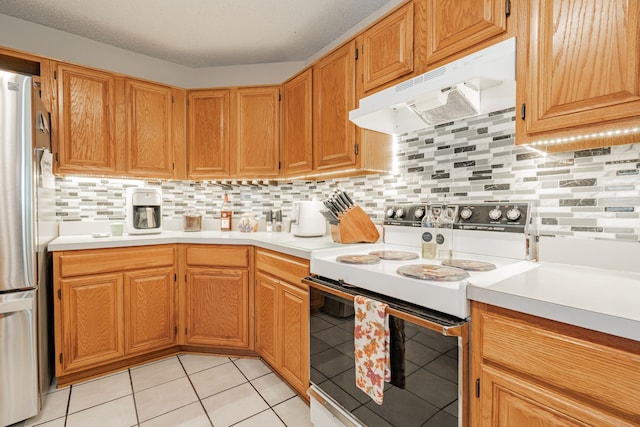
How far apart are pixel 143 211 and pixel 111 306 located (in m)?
0.72

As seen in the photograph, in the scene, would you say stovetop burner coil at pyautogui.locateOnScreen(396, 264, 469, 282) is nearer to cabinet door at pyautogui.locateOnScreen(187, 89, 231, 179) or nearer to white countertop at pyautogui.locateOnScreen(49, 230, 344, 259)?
Answer: white countertop at pyautogui.locateOnScreen(49, 230, 344, 259)

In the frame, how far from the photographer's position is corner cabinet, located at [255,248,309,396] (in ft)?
5.47

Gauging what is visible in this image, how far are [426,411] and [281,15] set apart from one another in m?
2.48

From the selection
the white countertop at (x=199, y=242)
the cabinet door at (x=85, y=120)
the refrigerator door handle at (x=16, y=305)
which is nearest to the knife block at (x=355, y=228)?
the white countertop at (x=199, y=242)

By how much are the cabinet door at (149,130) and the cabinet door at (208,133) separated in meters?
0.17

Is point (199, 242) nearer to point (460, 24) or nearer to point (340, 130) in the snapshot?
point (340, 130)

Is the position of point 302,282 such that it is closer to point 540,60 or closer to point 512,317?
point 512,317

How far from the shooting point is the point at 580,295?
2.66 ft

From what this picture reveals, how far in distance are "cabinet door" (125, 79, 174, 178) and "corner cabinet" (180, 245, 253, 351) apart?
78 cm

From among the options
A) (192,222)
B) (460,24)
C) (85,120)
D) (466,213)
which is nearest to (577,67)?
(460,24)

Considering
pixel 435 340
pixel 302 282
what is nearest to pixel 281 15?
pixel 302 282

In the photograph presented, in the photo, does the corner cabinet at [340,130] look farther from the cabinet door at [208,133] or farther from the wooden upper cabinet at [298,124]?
the cabinet door at [208,133]

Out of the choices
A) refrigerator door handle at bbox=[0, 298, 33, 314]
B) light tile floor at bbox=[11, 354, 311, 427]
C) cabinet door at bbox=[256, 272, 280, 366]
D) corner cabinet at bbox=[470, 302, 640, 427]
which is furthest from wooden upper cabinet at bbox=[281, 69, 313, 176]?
refrigerator door handle at bbox=[0, 298, 33, 314]

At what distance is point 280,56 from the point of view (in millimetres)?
2787
